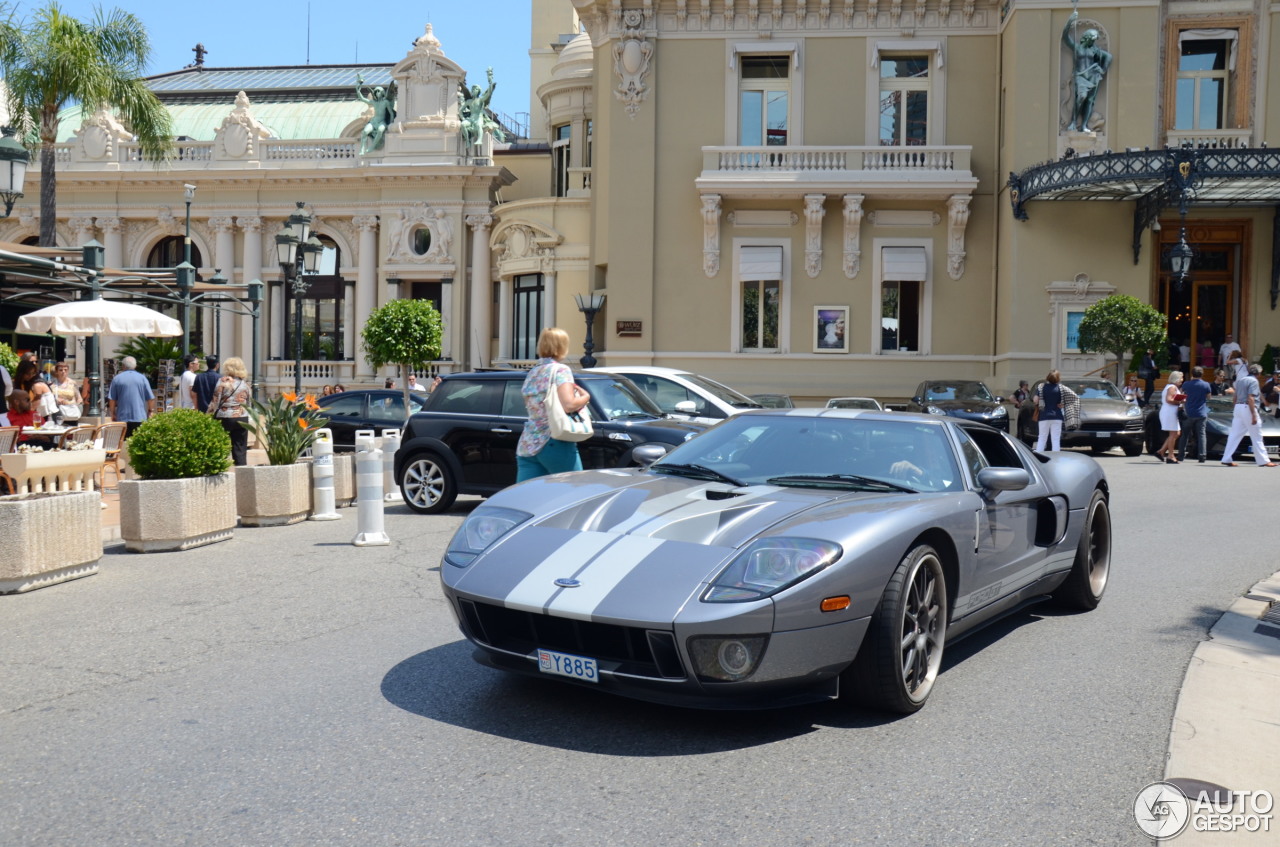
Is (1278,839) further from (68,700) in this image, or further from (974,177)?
(974,177)

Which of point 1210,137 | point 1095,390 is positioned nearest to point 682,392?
point 1095,390

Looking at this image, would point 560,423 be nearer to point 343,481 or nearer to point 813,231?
point 343,481

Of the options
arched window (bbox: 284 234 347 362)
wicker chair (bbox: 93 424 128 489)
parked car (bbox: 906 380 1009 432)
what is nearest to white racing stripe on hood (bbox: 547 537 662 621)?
wicker chair (bbox: 93 424 128 489)

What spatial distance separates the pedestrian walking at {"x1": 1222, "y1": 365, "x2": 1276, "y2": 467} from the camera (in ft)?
61.8

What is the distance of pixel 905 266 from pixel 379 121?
1906 cm

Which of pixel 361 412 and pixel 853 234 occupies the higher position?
pixel 853 234

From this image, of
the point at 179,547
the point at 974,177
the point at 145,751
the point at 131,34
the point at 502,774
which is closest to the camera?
the point at 502,774

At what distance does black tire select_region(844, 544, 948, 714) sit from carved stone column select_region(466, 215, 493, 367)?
3281 cm

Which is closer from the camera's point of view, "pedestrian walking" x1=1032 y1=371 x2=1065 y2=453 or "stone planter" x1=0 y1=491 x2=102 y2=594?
"stone planter" x1=0 y1=491 x2=102 y2=594

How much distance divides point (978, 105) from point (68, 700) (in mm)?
28560

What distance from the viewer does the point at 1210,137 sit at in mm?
27281

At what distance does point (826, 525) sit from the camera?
4.52 metres

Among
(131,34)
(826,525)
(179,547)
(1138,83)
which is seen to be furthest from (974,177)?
(826,525)

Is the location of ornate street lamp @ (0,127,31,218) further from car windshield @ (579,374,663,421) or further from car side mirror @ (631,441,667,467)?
car side mirror @ (631,441,667,467)
